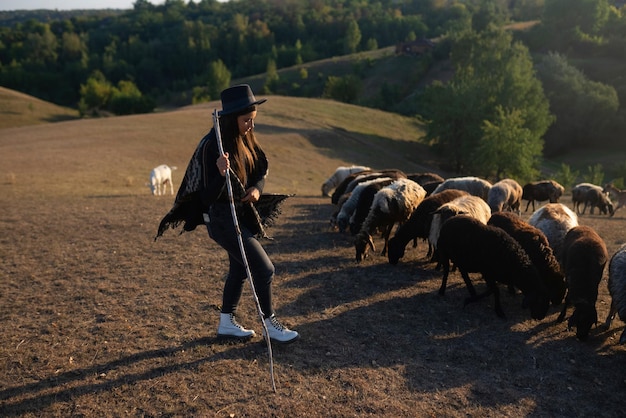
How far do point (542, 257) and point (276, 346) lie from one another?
176 inches

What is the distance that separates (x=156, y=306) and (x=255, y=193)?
2.85 m

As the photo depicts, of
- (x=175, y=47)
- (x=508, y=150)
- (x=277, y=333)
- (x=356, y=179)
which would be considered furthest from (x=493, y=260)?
(x=175, y=47)

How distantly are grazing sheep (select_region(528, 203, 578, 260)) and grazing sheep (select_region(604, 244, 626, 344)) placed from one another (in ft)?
5.11

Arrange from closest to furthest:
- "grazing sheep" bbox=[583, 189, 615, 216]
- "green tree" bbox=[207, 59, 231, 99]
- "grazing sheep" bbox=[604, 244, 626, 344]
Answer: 1. "grazing sheep" bbox=[604, 244, 626, 344]
2. "grazing sheep" bbox=[583, 189, 615, 216]
3. "green tree" bbox=[207, 59, 231, 99]

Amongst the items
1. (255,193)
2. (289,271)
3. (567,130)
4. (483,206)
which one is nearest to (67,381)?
(255,193)

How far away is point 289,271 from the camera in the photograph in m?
8.27

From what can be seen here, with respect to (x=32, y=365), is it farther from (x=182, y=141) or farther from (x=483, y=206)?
(x=182, y=141)

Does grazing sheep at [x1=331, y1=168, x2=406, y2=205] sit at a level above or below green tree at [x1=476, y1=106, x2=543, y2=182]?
above

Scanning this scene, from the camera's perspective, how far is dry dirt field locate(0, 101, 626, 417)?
4520 millimetres

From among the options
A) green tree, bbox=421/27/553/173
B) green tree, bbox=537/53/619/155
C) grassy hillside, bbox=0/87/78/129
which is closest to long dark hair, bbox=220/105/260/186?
green tree, bbox=421/27/553/173

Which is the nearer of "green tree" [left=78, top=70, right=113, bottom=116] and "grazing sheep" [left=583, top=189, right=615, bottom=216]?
"grazing sheep" [left=583, top=189, right=615, bottom=216]

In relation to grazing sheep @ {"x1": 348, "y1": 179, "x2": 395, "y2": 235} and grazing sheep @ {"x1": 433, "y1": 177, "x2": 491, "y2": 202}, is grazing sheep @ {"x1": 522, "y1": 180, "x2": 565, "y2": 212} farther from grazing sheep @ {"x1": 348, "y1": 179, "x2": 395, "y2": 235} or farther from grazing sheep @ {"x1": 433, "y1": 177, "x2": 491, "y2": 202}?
grazing sheep @ {"x1": 348, "y1": 179, "x2": 395, "y2": 235}

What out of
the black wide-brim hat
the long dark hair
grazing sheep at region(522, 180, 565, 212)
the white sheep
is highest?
the black wide-brim hat

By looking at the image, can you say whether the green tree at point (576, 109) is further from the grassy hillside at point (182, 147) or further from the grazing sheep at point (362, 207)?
the grazing sheep at point (362, 207)
